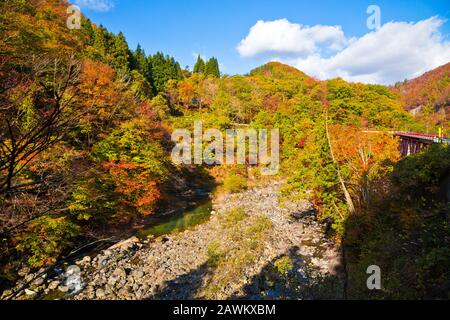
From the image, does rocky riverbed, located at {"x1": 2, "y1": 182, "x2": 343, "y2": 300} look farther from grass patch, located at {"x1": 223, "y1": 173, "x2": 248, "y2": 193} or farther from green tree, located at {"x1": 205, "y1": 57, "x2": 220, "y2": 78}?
green tree, located at {"x1": 205, "y1": 57, "x2": 220, "y2": 78}

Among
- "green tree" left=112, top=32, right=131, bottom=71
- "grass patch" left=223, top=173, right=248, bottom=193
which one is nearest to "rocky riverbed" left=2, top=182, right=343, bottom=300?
"grass patch" left=223, top=173, right=248, bottom=193

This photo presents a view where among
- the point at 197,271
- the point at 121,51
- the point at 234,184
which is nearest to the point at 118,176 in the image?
the point at 197,271

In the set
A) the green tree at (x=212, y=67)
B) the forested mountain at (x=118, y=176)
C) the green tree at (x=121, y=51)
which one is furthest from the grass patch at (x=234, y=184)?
the green tree at (x=212, y=67)

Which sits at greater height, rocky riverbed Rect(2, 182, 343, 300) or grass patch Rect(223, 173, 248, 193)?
grass patch Rect(223, 173, 248, 193)

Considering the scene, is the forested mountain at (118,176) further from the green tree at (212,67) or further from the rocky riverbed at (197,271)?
the green tree at (212,67)

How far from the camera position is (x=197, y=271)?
11086 millimetres

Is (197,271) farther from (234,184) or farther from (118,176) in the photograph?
(234,184)

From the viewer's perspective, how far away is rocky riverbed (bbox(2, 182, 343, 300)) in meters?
9.39

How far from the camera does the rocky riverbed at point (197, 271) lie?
30.8ft

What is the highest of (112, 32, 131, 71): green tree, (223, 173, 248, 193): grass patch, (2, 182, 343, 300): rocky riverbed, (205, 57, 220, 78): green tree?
(205, 57, 220, 78): green tree

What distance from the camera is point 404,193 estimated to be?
9953 mm

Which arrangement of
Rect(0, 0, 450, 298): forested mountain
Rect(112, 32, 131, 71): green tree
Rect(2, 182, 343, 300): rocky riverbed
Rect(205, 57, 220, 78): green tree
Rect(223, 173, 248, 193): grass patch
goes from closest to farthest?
Rect(0, 0, 450, 298): forested mountain, Rect(2, 182, 343, 300): rocky riverbed, Rect(223, 173, 248, 193): grass patch, Rect(112, 32, 131, 71): green tree, Rect(205, 57, 220, 78): green tree
